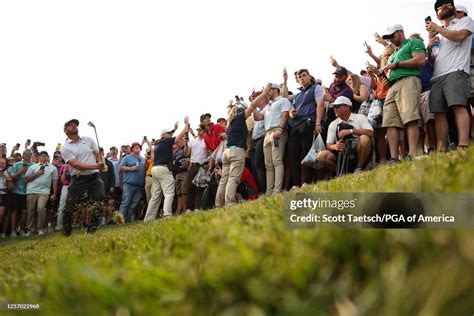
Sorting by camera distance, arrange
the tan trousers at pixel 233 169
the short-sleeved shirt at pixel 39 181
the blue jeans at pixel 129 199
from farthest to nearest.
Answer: the short-sleeved shirt at pixel 39 181
the blue jeans at pixel 129 199
the tan trousers at pixel 233 169

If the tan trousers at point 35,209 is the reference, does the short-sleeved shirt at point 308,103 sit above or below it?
above

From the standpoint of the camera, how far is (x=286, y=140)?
8.92 meters

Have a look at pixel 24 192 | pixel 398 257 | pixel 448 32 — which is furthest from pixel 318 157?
pixel 24 192

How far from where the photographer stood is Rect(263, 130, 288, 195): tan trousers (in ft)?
28.5

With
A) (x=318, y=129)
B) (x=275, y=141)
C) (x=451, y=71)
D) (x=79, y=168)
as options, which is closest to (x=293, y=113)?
(x=275, y=141)

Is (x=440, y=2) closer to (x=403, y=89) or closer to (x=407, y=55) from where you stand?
(x=407, y=55)

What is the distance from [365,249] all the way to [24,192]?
1537 centimetres

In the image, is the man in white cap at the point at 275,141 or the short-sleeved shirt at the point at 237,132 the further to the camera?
the short-sleeved shirt at the point at 237,132

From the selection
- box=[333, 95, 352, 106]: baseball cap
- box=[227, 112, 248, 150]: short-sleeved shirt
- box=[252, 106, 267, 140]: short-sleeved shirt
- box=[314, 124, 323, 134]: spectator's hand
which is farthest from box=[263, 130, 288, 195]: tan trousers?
box=[333, 95, 352, 106]: baseball cap

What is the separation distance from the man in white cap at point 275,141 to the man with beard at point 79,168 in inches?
146

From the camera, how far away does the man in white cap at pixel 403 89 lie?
20.0 feet

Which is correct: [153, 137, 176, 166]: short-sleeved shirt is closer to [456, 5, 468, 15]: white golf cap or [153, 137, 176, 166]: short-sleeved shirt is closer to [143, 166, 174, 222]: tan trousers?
[143, 166, 174, 222]: tan trousers

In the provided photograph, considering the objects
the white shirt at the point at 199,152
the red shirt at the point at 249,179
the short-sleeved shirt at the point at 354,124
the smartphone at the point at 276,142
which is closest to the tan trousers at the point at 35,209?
the white shirt at the point at 199,152

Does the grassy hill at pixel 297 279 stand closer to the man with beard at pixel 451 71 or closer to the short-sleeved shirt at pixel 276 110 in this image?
the man with beard at pixel 451 71
